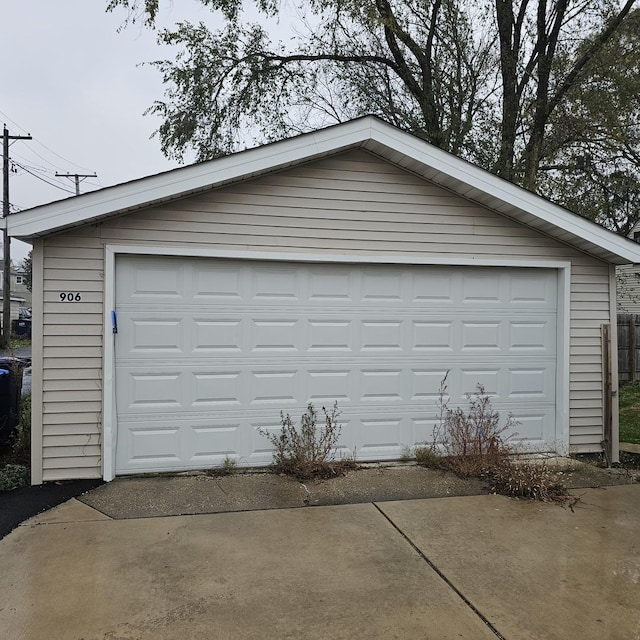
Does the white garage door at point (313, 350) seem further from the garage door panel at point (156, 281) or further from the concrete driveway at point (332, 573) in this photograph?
the concrete driveway at point (332, 573)

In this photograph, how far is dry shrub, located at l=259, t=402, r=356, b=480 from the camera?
5781mm

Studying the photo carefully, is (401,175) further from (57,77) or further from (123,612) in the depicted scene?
(57,77)

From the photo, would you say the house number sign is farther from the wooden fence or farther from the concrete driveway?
the wooden fence

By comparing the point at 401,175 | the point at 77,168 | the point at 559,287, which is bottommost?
the point at 559,287

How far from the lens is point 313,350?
6.14 metres

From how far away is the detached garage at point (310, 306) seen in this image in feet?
18.2

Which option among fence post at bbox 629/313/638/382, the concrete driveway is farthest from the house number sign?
fence post at bbox 629/313/638/382

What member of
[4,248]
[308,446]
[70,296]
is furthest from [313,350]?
[4,248]

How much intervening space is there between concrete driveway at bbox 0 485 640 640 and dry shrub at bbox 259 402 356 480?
34.0 inches

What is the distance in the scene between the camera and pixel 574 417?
22.0 ft

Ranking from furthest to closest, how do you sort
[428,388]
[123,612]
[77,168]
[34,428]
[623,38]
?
Result: 1. [77,168]
2. [623,38]
3. [428,388]
4. [34,428]
5. [123,612]

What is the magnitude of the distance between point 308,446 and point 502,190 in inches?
135

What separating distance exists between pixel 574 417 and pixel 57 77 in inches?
771

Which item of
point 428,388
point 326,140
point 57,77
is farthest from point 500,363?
point 57,77
